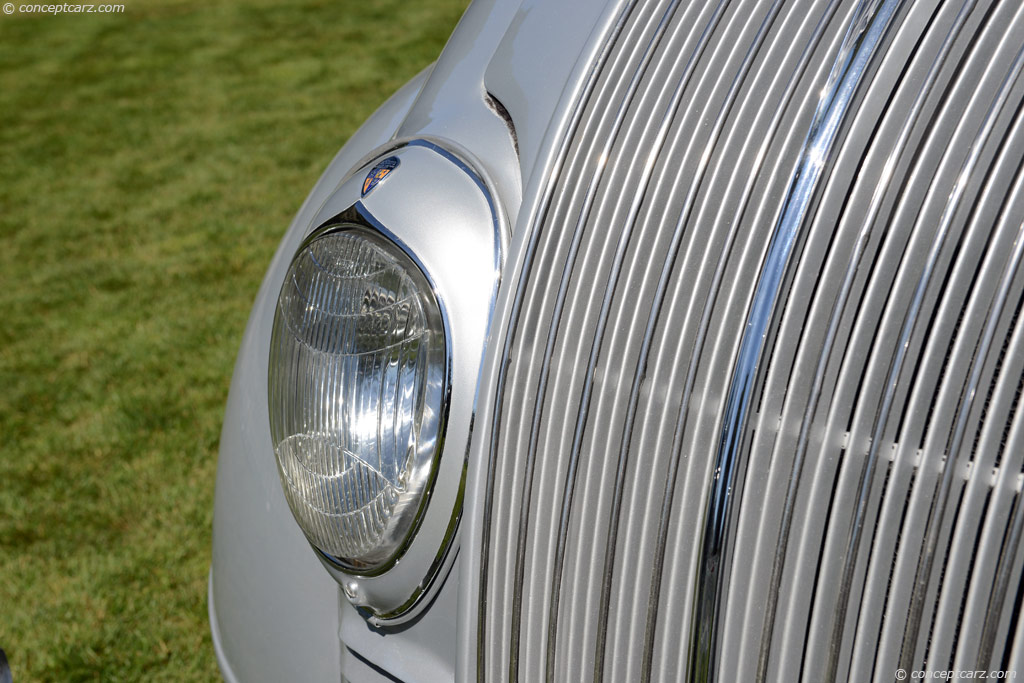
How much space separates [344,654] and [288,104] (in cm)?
588

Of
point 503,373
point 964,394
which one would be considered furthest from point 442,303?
point 964,394

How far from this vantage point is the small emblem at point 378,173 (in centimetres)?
133

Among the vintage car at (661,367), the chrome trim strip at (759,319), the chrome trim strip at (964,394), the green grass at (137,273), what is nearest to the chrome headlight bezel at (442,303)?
the vintage car at (661,367)

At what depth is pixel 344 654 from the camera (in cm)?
130

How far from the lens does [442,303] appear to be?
1194 millimetres

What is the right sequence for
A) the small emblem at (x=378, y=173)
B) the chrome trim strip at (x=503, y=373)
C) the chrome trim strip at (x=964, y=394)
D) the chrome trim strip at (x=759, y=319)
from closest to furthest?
the chrome trim strip at (x=964, y=394) < the chrome trim strip at (x=759, y=319) < the chrome trim strip at (x=503, y=373) < the small emblem at (x=378, y=173)

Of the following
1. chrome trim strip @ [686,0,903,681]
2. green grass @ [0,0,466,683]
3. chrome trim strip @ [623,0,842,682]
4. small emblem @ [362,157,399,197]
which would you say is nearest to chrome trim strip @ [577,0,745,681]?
chrome trim strip @ [623,0,842,682]

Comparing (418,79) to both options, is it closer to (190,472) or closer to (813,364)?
(813,364)

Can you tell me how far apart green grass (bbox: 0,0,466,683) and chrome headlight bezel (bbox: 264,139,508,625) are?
119 cm

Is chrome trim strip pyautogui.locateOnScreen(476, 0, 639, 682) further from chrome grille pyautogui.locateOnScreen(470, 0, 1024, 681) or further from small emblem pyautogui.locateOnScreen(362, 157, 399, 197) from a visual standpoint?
small emblem pyautogui.locateOnScreen(362, 157, 399, 197)

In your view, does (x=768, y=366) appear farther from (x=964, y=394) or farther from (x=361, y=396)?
(x=361, y=396)

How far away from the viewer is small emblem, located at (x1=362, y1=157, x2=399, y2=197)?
133 centimetres

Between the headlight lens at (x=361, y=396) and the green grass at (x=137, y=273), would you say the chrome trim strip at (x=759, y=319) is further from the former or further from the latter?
the green grass at (x=137, y=273)

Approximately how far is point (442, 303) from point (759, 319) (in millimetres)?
408
